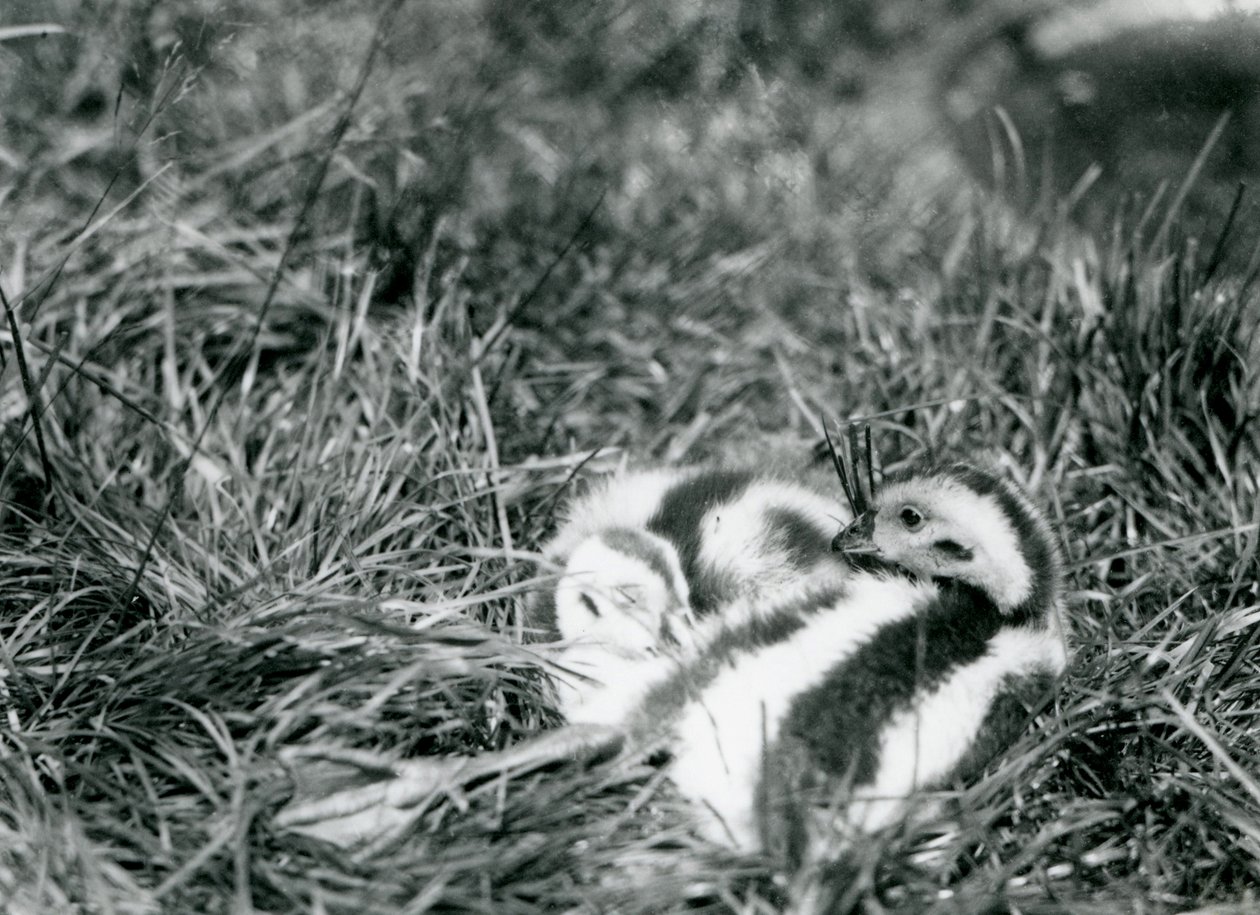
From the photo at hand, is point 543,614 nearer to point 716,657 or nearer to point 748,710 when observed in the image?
point 716,657

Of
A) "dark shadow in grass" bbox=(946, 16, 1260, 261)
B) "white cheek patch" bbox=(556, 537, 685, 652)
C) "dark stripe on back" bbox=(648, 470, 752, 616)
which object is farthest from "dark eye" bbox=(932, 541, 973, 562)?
"dark shadow in grass" bbox=(946, 16, 1260, 261)

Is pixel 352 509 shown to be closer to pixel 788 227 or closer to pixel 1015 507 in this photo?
pixel 1015 507

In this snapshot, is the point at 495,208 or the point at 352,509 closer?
the point at 352,509

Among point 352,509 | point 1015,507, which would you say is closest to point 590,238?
point 352,509

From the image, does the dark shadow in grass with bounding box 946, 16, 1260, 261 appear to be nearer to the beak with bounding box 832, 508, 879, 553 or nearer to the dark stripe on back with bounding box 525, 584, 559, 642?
the beak with bounding box 832, 508, 879, 553

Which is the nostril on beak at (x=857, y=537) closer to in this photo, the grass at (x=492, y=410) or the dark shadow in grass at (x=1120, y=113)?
the grass at (x=492, y=410)

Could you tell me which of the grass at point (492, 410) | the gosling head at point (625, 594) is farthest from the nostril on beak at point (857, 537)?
the grass at point (492, 410)

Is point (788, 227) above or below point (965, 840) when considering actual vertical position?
above
